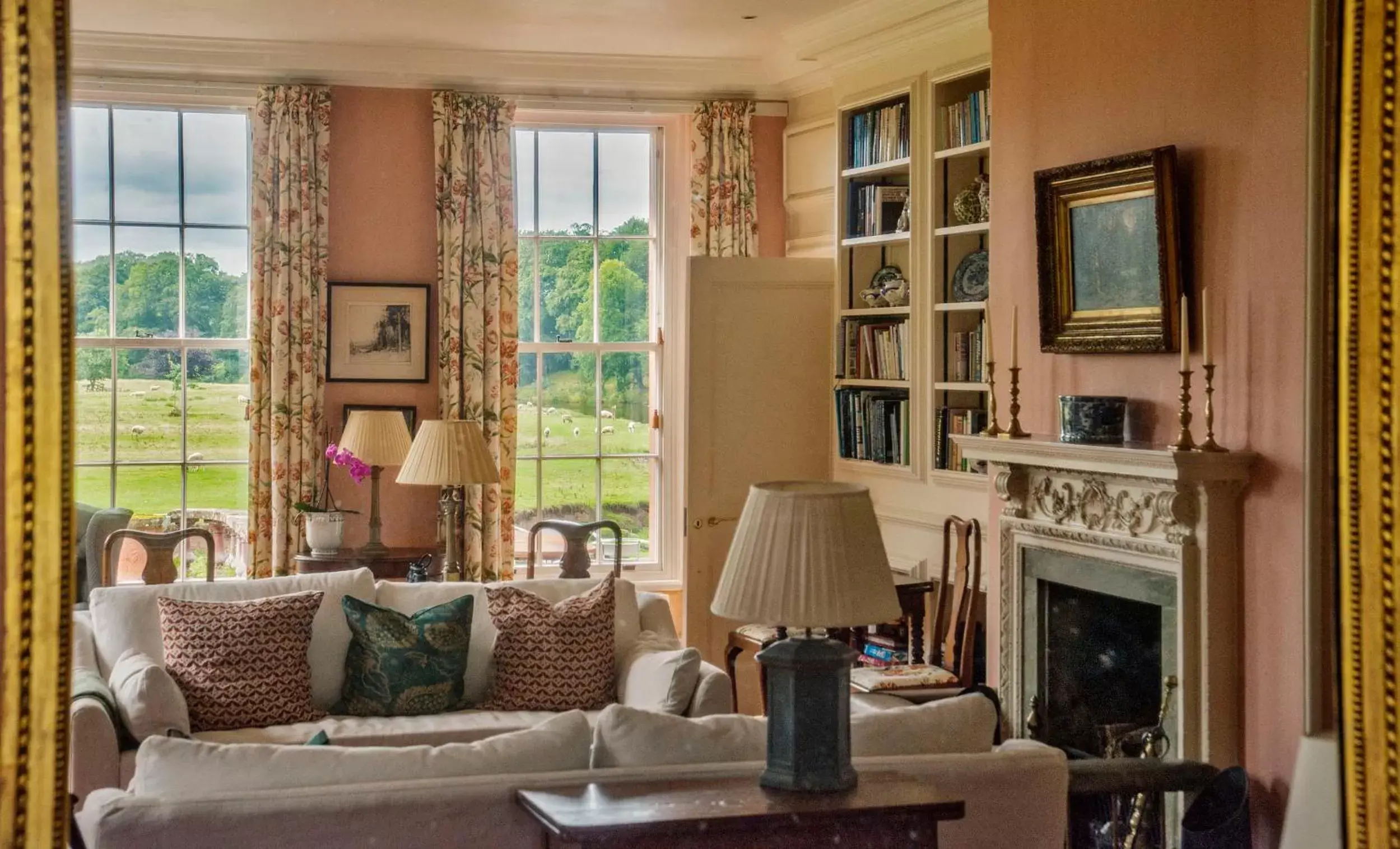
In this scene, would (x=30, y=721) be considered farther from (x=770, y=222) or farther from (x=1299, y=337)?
(x=770, y=222)

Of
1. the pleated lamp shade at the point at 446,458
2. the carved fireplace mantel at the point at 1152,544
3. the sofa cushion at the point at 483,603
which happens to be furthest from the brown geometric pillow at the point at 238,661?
the carved fireplace mantel at the point at 1152,544

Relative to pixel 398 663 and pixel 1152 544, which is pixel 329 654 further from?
pixel 1152 544

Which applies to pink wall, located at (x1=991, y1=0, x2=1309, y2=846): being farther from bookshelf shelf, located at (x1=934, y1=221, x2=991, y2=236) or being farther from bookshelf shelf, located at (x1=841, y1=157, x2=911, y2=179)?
bookshelf shelf, located at (x1=841, y1=157, x2=911, y2=179)

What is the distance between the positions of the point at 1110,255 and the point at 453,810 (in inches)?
109

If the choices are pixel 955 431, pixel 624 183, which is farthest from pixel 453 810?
pixel 624 183

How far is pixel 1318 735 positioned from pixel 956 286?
13.0 ft

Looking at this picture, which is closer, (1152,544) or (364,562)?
(1152,544)

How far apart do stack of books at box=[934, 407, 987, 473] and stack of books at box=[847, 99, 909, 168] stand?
1201 millimetres

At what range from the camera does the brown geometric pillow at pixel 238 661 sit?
4.39m

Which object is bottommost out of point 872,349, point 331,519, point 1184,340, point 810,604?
point 331,519

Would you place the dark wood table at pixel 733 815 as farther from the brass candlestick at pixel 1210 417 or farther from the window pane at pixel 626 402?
the window pane at pixel 626 402

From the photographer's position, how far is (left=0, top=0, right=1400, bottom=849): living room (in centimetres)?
194

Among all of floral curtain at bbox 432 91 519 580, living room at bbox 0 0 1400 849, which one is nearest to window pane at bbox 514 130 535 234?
living room at bbox 0 0 1400 849

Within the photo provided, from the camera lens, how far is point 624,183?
23.8 feet
